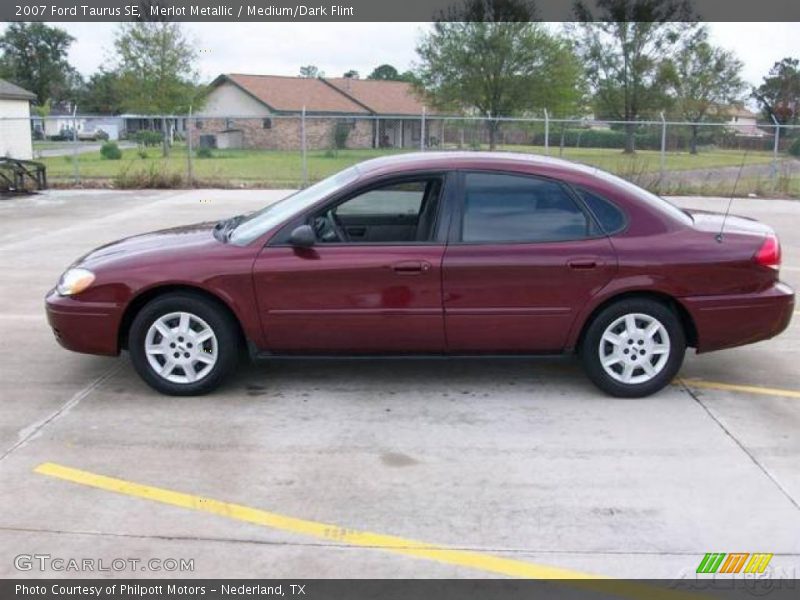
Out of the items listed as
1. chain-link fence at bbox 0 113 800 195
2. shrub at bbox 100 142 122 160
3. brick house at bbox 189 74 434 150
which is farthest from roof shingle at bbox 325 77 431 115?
shrub at bbox 100 142 122 160

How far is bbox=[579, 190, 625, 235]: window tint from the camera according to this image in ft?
16.9

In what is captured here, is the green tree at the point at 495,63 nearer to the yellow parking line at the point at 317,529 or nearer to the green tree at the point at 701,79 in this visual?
the green tree at the point at 701,79

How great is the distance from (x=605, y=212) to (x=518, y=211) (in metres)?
0.56

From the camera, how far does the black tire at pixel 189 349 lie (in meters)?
5.09

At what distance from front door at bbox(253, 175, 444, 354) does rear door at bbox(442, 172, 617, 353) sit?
0.48 feet

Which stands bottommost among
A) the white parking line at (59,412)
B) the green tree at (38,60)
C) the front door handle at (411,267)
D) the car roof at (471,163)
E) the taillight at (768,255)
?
the white parking line at (59,412)

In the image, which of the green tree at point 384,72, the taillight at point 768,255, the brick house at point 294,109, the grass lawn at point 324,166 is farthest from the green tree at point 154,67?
the green tree at point 384,72

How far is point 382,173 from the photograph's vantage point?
523cm

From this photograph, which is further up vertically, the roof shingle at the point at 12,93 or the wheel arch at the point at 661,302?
the roof shingle at the point at 12,93

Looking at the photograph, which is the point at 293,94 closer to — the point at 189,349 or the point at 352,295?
the point at 189,349

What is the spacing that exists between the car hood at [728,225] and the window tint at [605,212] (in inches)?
22.5

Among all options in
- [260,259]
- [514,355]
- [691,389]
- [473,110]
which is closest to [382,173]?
[260,259]
